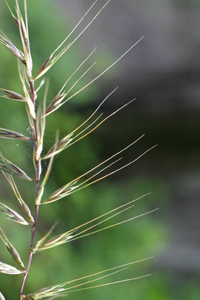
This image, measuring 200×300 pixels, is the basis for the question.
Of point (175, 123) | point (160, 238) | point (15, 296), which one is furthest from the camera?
point (175, 123)

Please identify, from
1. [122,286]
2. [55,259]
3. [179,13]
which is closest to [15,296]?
[55,259]

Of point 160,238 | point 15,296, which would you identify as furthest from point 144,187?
point 15,296

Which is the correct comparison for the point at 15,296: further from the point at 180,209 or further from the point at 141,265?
the point at 180,209

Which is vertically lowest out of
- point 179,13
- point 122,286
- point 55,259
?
point 122,286

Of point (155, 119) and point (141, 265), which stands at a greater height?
point (155, 119)

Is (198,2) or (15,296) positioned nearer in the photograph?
(15,296)

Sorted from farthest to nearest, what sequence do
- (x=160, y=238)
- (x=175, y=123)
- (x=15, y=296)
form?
1. (x=175, y=123)
2. (x=160, y=238)
3. (x=15, y=296)

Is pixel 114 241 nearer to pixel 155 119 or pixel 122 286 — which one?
pixel 122 286
